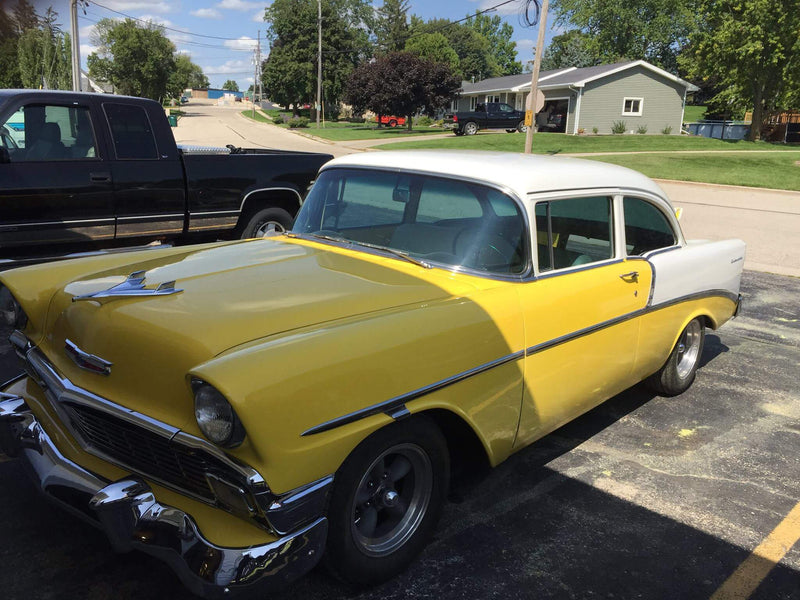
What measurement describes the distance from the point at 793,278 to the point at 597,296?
6.76 metres

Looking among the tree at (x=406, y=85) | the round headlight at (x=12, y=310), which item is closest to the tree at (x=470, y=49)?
the tree at (x=406, y=85)

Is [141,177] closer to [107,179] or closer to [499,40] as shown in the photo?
[107,179]

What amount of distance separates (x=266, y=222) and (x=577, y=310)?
Answer: 503 centimetres

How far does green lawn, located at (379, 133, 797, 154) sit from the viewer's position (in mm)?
29033

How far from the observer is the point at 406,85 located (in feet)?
140

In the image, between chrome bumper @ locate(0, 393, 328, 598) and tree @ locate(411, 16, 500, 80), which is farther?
tree @ locate(411, 16, 500, 80)

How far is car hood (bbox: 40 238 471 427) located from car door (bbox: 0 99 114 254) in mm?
3159

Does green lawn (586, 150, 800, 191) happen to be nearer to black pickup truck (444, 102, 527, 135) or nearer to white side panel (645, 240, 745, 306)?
black pickup truck (444, 102, 527, 135)

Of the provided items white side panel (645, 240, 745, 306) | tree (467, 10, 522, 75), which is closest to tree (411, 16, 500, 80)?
tree (467, 10, 522, 75)

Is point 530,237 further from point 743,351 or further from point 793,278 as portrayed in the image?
point 793,278

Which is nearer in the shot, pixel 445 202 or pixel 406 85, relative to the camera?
pixel 445 202

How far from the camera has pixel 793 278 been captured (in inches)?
344

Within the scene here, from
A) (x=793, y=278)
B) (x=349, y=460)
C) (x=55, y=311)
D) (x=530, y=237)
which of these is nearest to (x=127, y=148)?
(x=55, y=311)

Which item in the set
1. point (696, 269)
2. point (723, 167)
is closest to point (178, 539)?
point (696, 269)
